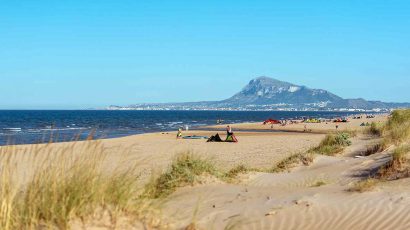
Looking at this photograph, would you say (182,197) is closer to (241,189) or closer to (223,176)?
(241,189)

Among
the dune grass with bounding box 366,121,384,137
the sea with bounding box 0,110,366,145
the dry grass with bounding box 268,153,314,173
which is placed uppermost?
the dune grass with bounding box 366,121,384,137

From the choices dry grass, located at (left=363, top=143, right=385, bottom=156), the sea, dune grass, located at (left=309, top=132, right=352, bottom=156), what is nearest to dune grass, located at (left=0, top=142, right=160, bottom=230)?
the sea

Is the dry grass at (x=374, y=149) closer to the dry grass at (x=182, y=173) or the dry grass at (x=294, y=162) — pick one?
the dry grass at (x=294, y=162)

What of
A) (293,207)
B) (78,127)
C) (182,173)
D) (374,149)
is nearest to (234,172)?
(182,173)

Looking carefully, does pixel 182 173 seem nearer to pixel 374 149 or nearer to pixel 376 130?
pixel 374 149

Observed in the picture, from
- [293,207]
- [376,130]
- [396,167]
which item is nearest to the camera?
[293,207]

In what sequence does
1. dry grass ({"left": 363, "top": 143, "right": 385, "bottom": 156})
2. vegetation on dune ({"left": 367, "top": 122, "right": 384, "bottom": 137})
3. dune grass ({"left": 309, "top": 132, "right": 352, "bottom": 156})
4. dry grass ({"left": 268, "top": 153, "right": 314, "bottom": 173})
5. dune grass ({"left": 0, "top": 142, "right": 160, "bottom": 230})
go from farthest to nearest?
1. vegetation on dune ({"left": 367, "top": 122, "right": 384, "bottom": 137})
2. dune grass ({"left": 309, "top": 132, "right": 352, "bottom": 156})
3. dry grass ({"left": 363, "top": 143, "right": 385, "bottom": 156})
4. dry grass ({"left": 268, "top": 153, "right": 314, "bottom": 173})
5. dune grass ({"left": 0, "top": 142, "right": 160, "bottom": 230})

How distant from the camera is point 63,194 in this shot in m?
4.98

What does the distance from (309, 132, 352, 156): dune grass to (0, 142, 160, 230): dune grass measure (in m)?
12.8

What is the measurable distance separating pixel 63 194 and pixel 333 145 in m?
15.0

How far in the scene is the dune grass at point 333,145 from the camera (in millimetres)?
17780

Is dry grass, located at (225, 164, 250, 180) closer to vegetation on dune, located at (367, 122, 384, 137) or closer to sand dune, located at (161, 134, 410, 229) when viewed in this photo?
sand dune, located at (161, 134, 410, 229)

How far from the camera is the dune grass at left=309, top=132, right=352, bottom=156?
1778 cm

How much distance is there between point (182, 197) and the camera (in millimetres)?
9047
